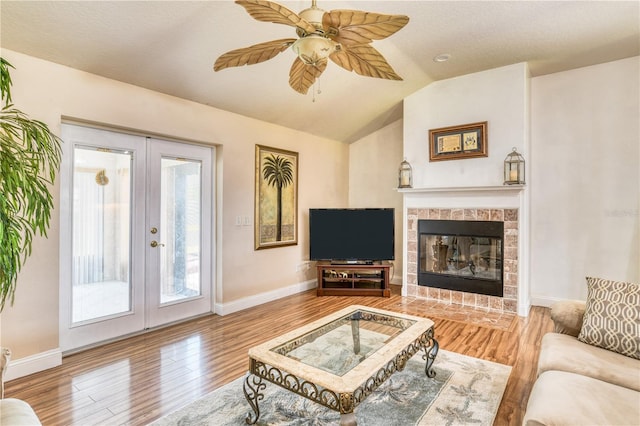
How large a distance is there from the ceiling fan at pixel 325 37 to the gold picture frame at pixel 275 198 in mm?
2355

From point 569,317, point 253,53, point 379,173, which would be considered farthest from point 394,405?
point 379,173

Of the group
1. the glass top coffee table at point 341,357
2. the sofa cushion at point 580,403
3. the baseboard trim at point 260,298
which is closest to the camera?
the sofa cushion at point 580,403

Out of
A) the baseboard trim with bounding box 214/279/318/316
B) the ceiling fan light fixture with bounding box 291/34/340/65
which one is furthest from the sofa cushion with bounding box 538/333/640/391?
the baseboard trim with bounding box 214/279/318/316

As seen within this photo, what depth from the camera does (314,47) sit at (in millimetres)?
1744

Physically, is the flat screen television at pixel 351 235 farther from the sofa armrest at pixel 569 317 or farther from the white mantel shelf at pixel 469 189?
the sofa armrest at pixel 569 317

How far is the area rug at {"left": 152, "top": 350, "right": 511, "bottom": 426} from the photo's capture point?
1979mm

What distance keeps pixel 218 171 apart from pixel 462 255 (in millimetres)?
3326

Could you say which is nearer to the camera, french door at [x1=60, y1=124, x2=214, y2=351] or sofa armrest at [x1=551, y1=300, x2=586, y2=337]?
sofa armrest at [x1=551, y1=300, x2=586, y2=337]

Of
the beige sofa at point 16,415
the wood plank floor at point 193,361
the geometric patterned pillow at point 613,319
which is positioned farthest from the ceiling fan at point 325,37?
the wood plank floor at point 193,361

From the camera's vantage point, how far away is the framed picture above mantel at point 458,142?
162 inches

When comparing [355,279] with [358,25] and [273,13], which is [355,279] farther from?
[273,13]

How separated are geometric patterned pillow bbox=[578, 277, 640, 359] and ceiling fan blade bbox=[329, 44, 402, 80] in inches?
70.6

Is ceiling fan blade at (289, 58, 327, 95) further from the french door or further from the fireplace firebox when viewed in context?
the fireplace firebox

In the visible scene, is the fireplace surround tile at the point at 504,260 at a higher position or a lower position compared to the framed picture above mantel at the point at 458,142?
lower
